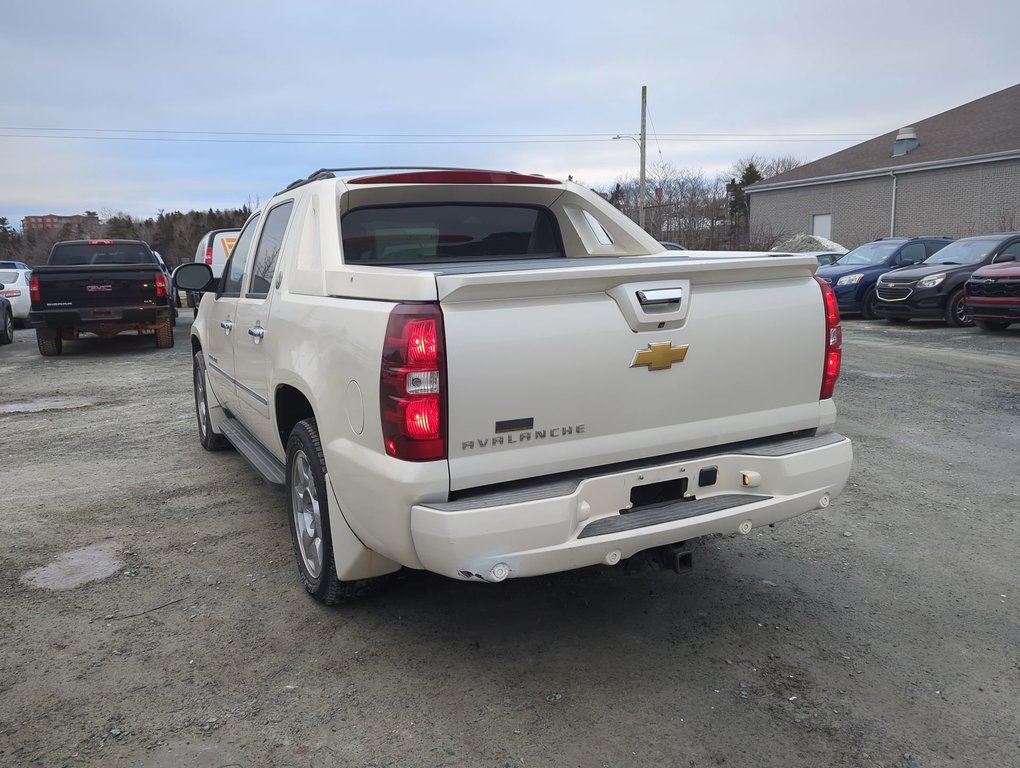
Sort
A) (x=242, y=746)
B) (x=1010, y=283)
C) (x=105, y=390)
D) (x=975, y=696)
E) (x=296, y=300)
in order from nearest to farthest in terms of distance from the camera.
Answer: (x=242, y=746) < (x=975, y=696) < (x=296, y=300) < (x=105, y=390) < (x=1010, y=283)

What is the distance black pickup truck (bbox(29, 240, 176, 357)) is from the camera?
12953 millimetres

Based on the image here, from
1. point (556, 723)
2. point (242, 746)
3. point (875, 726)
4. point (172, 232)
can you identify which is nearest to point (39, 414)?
point (242, 746)

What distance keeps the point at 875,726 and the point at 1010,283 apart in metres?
12.4

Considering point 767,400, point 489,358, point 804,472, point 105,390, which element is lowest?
point 105,390

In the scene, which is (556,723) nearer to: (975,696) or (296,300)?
(975,696)

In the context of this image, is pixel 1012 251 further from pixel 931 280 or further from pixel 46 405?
pixel 46 405

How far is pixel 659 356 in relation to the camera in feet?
9.82

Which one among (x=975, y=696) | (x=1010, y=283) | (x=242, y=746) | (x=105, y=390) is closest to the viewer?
(x=242, y=746)

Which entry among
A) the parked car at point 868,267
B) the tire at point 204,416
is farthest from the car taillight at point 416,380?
the parked car at point 868,267

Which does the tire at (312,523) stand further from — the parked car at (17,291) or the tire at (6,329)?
the parked car at (17,291)

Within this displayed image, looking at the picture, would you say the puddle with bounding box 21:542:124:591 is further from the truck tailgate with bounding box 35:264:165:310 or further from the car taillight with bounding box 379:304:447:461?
the truck tailgate with bounding box 35:264:165:310

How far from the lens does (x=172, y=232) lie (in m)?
59.7

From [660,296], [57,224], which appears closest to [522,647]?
[660,296]

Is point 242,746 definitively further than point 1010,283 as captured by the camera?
No
